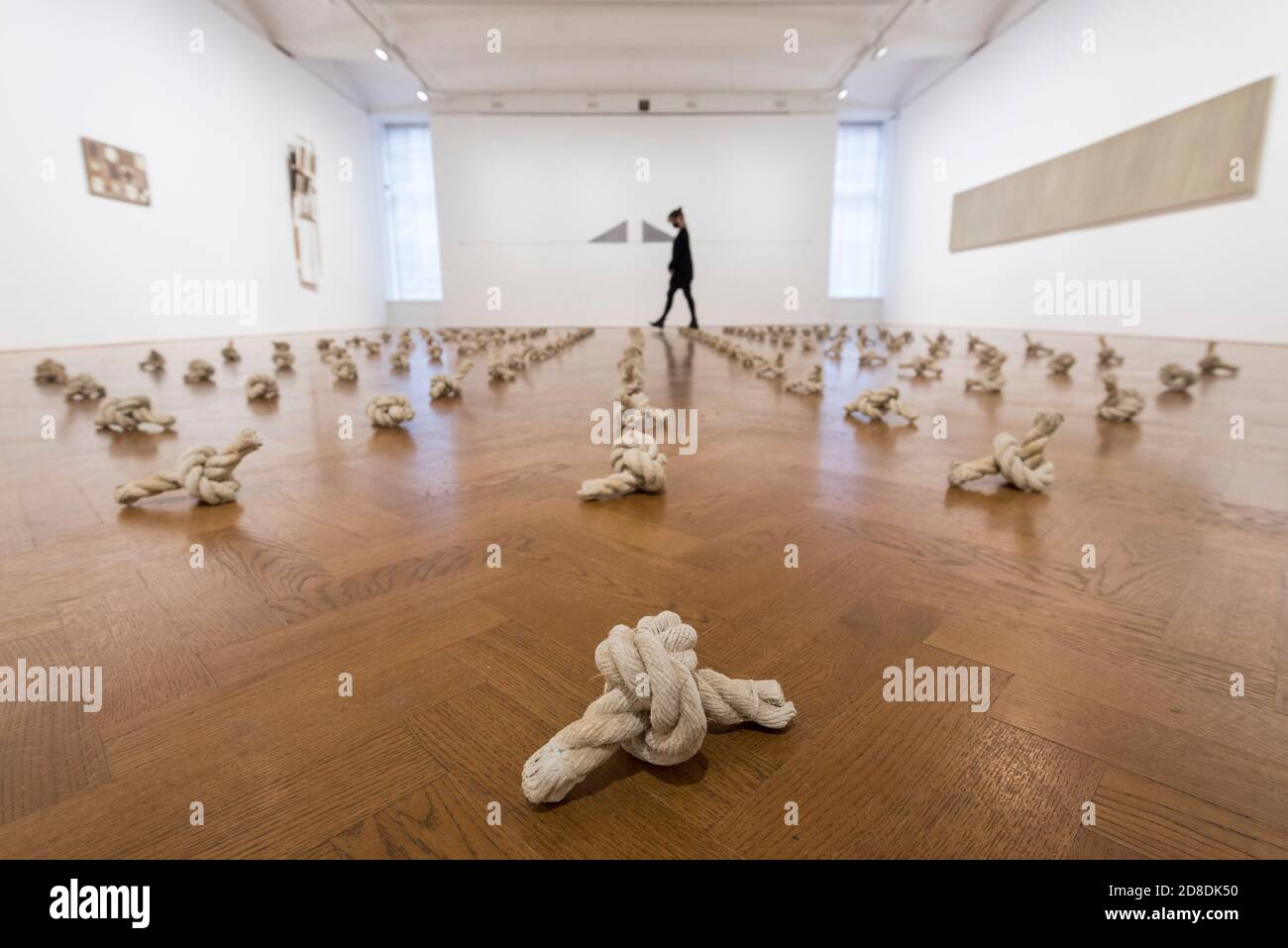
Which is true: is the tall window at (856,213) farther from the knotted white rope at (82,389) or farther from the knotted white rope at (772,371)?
the knotted white rope at (82,389)

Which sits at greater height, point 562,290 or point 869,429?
point 562,290

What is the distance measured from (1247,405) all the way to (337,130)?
12.3m

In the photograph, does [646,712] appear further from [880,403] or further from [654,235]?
[654,235]

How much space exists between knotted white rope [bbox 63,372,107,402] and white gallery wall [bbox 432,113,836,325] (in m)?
10.3

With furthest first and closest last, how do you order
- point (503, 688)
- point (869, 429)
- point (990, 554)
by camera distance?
point (869, 429) < point (990, 554) < point (503, 688)

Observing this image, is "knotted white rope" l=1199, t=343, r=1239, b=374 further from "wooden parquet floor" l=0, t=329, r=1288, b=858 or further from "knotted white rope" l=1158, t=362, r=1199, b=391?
"wooden parquet floor" l=0, t=329, r=1288, b=858

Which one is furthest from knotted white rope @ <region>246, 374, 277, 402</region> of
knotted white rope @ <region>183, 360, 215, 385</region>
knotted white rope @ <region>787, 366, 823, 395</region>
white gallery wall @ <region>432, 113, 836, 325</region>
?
white gallery wall @ <region>432, 113, 836, 325</region>

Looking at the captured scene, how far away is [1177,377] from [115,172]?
8.13 metres

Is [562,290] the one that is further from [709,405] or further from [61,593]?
[61,593]

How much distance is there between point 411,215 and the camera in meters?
13.3

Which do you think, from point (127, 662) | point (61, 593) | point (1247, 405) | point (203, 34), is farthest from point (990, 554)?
point (203, 34)

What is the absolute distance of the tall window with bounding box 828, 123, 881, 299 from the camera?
13531 mm

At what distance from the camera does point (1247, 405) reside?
245 centimetres

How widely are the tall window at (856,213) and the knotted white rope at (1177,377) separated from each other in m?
11.5
